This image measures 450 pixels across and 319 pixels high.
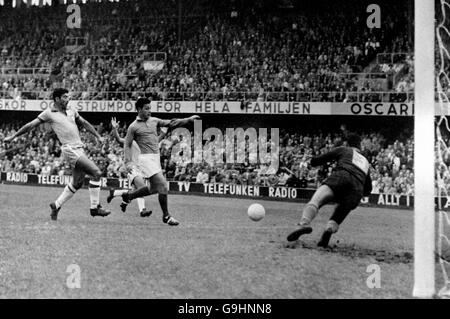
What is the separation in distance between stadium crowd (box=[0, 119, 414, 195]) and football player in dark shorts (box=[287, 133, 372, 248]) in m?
8.13

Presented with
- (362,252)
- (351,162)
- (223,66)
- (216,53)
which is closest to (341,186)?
(351,162)

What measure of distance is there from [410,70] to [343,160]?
11.8 m

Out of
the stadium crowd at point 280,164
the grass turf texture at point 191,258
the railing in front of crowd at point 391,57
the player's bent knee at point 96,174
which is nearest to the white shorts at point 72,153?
the player's bent knee at point 96,174

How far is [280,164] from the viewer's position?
55.7ft

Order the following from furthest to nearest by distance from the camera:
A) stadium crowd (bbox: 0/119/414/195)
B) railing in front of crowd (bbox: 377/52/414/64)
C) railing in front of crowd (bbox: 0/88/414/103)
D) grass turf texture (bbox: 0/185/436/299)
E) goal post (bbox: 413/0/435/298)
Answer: railing in front of crowd (bbox: 377/52/414/64) → railing in front of crowd (bbox: 0/88/414/103) → stadium crowd (bbox: 0/119/414/195) → grass turf texture (bbox: 0/185/436/299) → goal post (bbox: 413/0/435/298)

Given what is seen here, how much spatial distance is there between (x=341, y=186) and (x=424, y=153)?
7.33ft

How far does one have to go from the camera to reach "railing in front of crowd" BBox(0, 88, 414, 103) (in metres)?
17.0

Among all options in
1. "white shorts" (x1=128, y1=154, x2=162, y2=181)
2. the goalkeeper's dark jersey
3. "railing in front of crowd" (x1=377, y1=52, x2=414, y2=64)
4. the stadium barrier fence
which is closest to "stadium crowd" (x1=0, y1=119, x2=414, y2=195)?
the stadium barrier fence

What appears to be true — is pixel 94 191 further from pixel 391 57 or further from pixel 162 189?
pixel 391 57

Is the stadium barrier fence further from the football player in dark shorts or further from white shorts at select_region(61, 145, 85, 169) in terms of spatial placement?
the football player in dark shorts

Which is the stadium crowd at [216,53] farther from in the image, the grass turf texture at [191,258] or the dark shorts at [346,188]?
the dark shorts at [346,188]

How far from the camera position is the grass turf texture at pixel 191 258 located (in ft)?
17.6

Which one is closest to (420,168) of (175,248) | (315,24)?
(175,248)

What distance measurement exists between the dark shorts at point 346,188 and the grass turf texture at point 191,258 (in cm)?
61
